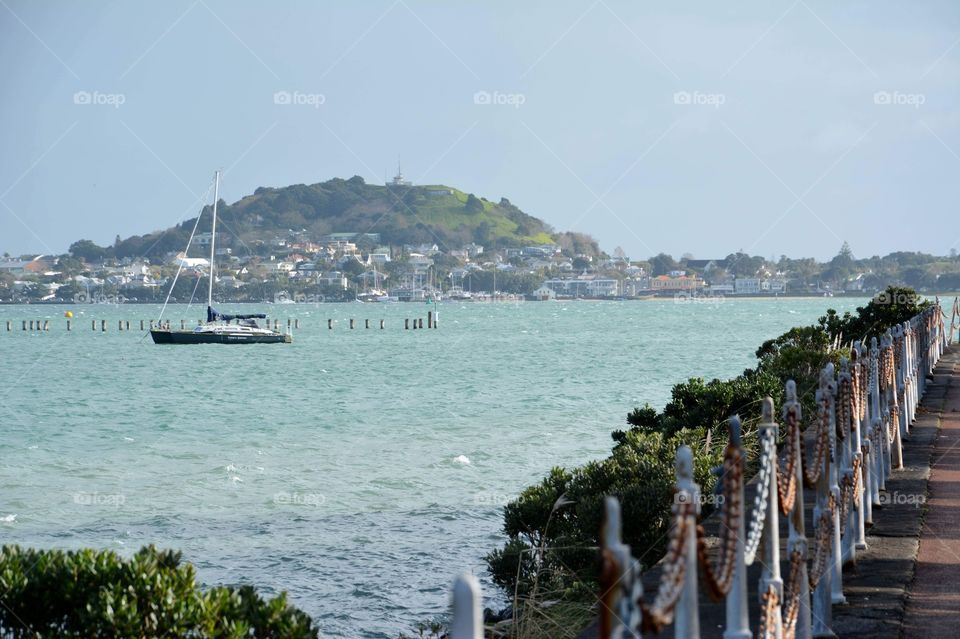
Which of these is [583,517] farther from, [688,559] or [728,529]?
[688,559]

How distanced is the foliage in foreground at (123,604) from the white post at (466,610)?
3024mm

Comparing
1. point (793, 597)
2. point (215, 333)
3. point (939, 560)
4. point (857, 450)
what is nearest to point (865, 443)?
point (857, 450)

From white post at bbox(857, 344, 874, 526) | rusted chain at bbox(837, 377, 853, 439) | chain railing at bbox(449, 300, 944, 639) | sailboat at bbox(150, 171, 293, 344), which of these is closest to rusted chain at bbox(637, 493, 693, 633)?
chain railing at bbox(449, 300, 944, 639)

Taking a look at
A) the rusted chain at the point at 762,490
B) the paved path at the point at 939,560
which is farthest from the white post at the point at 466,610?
the paved path at the point at 939,560

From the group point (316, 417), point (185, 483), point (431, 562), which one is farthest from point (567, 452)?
point (316, 417)

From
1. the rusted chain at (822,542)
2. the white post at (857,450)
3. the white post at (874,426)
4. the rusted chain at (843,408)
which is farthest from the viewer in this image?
the white post at (874,426)

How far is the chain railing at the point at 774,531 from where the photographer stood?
10.6ft

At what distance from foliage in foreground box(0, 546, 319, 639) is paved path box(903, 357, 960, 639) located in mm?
3409

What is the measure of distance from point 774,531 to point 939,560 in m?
3.56

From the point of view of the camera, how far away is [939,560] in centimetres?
821

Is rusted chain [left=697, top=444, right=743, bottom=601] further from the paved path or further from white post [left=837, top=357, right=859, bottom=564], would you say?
white post [left=837, top=357, right=859, bottom=564]

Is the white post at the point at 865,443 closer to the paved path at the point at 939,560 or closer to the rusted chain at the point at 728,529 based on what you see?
the paved path at the point at 939,560

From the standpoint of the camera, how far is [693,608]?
388 cm

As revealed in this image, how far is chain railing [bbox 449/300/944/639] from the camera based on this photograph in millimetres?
3227
